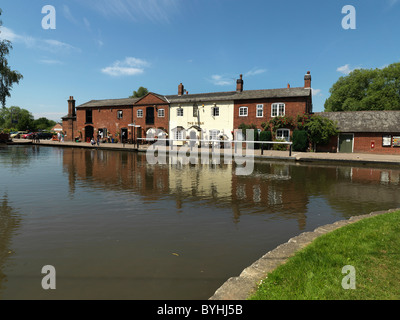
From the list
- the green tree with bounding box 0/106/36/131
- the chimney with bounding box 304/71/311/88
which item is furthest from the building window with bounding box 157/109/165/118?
the green tree with bounding box 0/106/36/131

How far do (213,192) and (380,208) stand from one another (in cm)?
540

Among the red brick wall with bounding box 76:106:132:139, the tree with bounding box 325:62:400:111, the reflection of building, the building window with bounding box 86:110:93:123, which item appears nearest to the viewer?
the reflection of building

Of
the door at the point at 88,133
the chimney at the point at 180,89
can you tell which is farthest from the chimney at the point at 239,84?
the door at the point at 88,133

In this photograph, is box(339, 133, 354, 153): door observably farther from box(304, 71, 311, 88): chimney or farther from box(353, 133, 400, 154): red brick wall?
box(304, 71, 311, 88): chimney

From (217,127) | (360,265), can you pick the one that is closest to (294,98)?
(217,127)

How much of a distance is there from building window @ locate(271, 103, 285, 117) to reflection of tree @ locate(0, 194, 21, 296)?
2824 centimetres

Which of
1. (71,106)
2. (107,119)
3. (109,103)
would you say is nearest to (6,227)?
(107,119)

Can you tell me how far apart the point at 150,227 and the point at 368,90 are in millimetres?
53241

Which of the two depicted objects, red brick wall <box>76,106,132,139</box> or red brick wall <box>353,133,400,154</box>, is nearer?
red brick wall <box>353,133,400,154</box>

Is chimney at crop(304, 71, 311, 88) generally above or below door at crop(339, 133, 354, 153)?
above

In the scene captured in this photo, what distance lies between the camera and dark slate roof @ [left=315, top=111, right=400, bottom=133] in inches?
1106

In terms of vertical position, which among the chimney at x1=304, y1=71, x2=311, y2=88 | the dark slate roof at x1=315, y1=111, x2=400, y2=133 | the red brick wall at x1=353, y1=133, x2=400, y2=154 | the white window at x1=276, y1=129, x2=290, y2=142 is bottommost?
the red brick wall at x1=353, y1=133, x2=400, y2=154

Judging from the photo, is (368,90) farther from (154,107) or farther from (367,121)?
(154,107)
